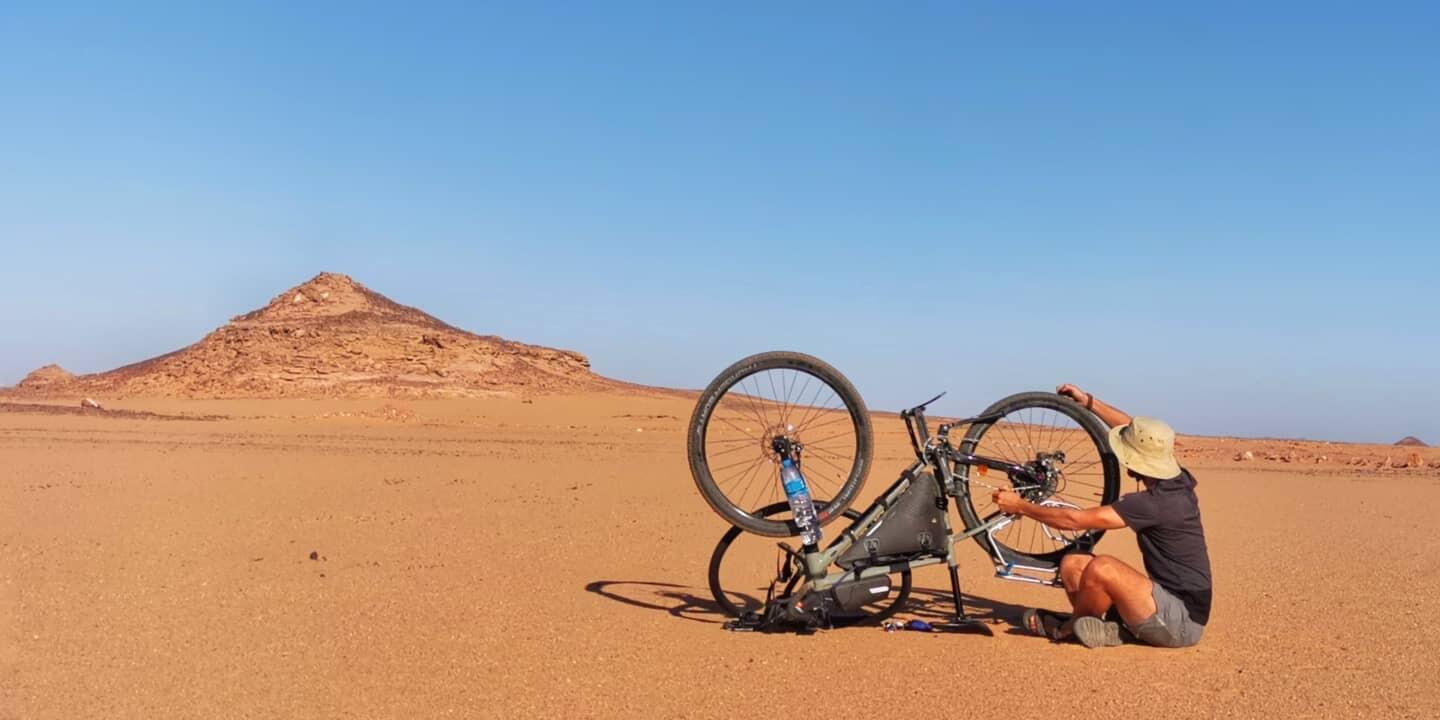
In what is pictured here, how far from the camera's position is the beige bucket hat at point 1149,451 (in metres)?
6.78

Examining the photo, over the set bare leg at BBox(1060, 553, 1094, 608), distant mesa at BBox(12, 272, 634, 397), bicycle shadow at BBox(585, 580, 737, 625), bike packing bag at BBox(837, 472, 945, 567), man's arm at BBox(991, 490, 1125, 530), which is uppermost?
distant mesa at BBox(12, 272, 634, 397)

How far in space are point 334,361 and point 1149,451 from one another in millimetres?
34834

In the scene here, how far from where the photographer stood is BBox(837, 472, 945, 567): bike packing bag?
7297 mm

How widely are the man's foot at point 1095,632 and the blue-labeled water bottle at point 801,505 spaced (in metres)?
1.81

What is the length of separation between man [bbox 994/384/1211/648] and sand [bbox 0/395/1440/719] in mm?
193

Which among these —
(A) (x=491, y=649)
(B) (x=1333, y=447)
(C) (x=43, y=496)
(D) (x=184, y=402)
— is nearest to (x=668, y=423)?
(D) (x=184, y=402)

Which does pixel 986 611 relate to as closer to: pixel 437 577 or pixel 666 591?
pixel 666 591

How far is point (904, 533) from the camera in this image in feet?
24.0

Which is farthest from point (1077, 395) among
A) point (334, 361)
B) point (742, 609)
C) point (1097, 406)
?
point (334, 361)

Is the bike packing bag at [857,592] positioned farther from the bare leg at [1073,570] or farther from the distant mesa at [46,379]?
the distant mesa at [46,379]

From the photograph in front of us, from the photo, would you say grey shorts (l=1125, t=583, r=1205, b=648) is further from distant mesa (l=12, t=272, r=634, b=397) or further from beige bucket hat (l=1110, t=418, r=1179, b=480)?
distant mesa (l=12, t=272, r=634, b=397)

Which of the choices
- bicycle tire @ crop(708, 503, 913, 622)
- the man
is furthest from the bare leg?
bicycle tire @ crop(708, 503, 913, 622)

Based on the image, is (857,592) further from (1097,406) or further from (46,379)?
(46,379)

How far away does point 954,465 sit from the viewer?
7.65 m
